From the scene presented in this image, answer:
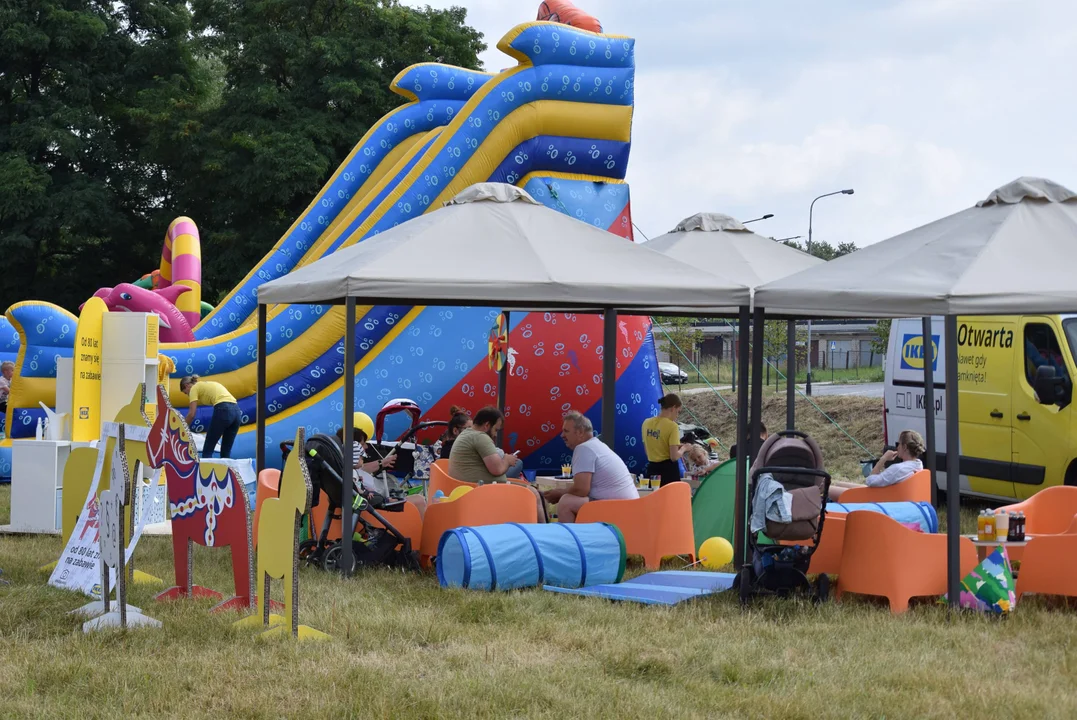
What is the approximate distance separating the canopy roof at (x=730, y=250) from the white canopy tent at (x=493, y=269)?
3077 millimetres

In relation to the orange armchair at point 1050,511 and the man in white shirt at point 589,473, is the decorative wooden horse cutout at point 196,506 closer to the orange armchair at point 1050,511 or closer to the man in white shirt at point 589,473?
the man in white shirt at point 589,473

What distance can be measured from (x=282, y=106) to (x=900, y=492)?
81.3 ft

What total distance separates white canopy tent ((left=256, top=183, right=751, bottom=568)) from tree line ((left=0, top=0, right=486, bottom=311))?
20.8 meters

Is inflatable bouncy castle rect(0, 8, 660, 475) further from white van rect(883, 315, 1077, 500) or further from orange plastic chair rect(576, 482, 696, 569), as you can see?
orange plastic chair rect(576, 482, 696, 569)

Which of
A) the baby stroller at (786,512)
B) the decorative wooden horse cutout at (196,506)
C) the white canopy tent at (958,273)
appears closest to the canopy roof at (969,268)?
the white canopy tent at (958,273)

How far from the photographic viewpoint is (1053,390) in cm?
1114

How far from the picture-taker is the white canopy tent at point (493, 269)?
853 centimetres

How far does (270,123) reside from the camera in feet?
101

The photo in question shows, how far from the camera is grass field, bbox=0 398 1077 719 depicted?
5.37 meters

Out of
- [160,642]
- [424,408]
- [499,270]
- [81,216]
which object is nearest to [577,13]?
[424,408]

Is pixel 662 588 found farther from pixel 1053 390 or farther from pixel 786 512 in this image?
pixel 1053 390

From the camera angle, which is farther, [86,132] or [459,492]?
[86,132]

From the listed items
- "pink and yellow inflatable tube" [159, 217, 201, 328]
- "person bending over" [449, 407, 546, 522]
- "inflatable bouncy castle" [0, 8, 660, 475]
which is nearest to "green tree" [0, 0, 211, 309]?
"pink and yellow inflatable tube" [159, 217, 201, 328]

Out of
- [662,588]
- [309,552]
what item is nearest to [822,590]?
[662,588]
